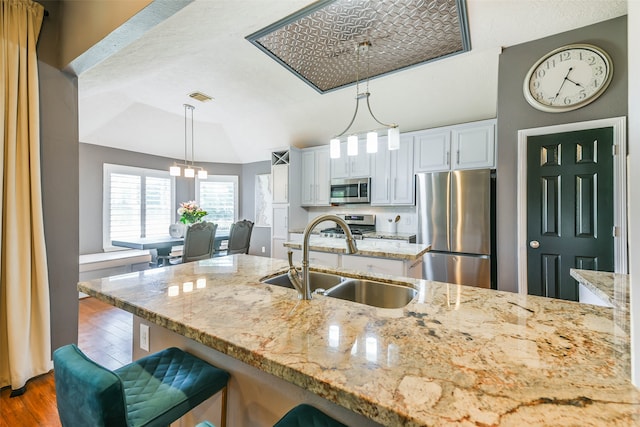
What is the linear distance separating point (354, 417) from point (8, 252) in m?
2.33

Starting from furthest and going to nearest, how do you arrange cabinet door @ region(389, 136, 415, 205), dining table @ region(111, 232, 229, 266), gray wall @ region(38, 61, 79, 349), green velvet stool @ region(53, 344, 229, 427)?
1. cabinet door @ region(389, 136, 415, 205)
2. dining table @ region(111, 232, 229, 266)
3. gray wall @ region(38, 61, 79, 349)
4. green velvet stool @ region(53, 344, 229, 427)

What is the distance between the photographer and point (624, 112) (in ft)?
7.34

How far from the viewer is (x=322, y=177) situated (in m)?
4.91

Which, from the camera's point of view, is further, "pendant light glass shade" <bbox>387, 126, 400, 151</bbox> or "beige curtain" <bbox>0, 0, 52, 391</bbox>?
"pendant light glass shade" <bbox>387, 126, 400, 151</bbox>

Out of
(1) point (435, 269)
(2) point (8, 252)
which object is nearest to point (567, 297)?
(1) point (435, 269)

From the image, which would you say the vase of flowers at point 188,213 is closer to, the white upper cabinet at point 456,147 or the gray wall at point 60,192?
the gray wall at point 60,192

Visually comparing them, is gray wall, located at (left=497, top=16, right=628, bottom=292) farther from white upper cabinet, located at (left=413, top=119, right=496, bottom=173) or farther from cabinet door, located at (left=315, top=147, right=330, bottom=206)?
cabinet door, located at (left=315, top=147, right=330, bottom=206)

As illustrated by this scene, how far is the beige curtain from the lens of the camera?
1.77 m

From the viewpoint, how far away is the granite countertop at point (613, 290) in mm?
956

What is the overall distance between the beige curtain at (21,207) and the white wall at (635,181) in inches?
113

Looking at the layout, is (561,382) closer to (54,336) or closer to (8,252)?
(8,252)

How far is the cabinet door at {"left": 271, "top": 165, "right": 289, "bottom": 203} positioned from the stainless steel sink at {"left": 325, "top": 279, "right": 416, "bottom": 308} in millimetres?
3630

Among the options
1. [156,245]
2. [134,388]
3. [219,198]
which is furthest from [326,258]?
[219,198]

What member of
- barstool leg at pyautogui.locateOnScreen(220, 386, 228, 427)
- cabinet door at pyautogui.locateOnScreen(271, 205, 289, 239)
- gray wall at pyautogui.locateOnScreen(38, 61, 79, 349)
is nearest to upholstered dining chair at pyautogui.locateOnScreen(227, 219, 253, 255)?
cabinet door at pyautogui.locateOnScreen(271, 205, 289, 239)
